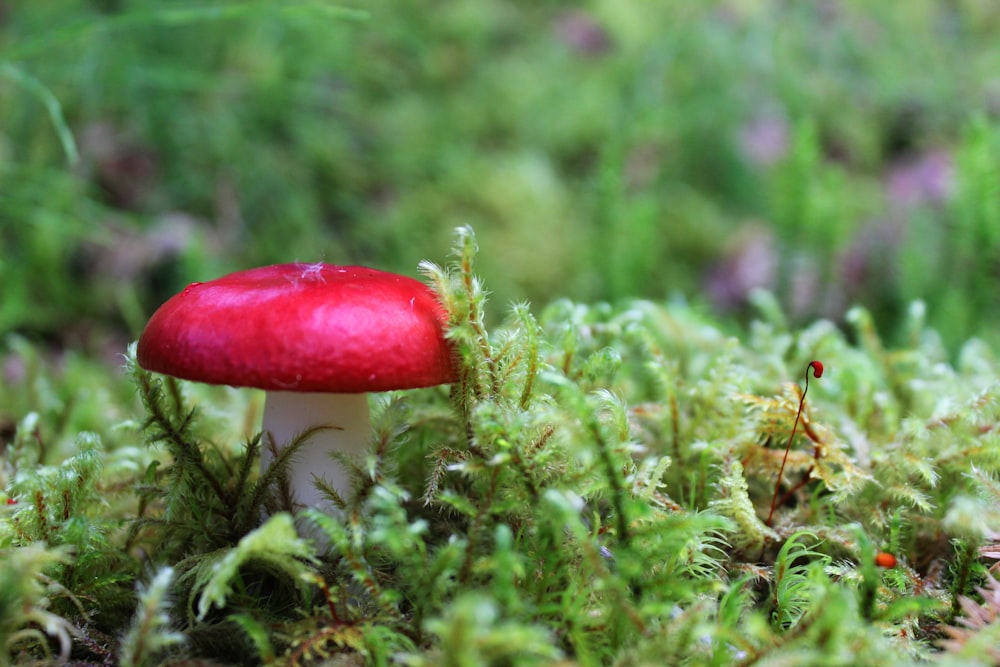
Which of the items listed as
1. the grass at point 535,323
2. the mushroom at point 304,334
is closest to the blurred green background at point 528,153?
the grass at point 535,323

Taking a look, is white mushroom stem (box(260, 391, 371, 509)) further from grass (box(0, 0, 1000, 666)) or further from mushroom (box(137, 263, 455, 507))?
mushroom (box(137, 263, 455, 507))

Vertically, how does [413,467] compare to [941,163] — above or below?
below

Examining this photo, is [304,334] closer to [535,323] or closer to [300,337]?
[300,337]

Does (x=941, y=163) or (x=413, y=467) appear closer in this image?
(x=413, y=467)

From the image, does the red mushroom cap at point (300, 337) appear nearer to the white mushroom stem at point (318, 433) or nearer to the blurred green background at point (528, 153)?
the white mushroom stem at point (318, 433)

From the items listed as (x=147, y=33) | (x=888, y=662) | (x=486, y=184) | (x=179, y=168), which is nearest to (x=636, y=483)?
(x=888, y=662)

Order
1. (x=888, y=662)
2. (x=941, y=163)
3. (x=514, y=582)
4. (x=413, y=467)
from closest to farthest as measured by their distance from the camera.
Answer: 1. (x=888, y=662)
2. (x=514, y=582)
3. (x=413, y=467)
4. (x=941, y=163)

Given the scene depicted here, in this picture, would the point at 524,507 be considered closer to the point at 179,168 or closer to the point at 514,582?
the point at 514,582
